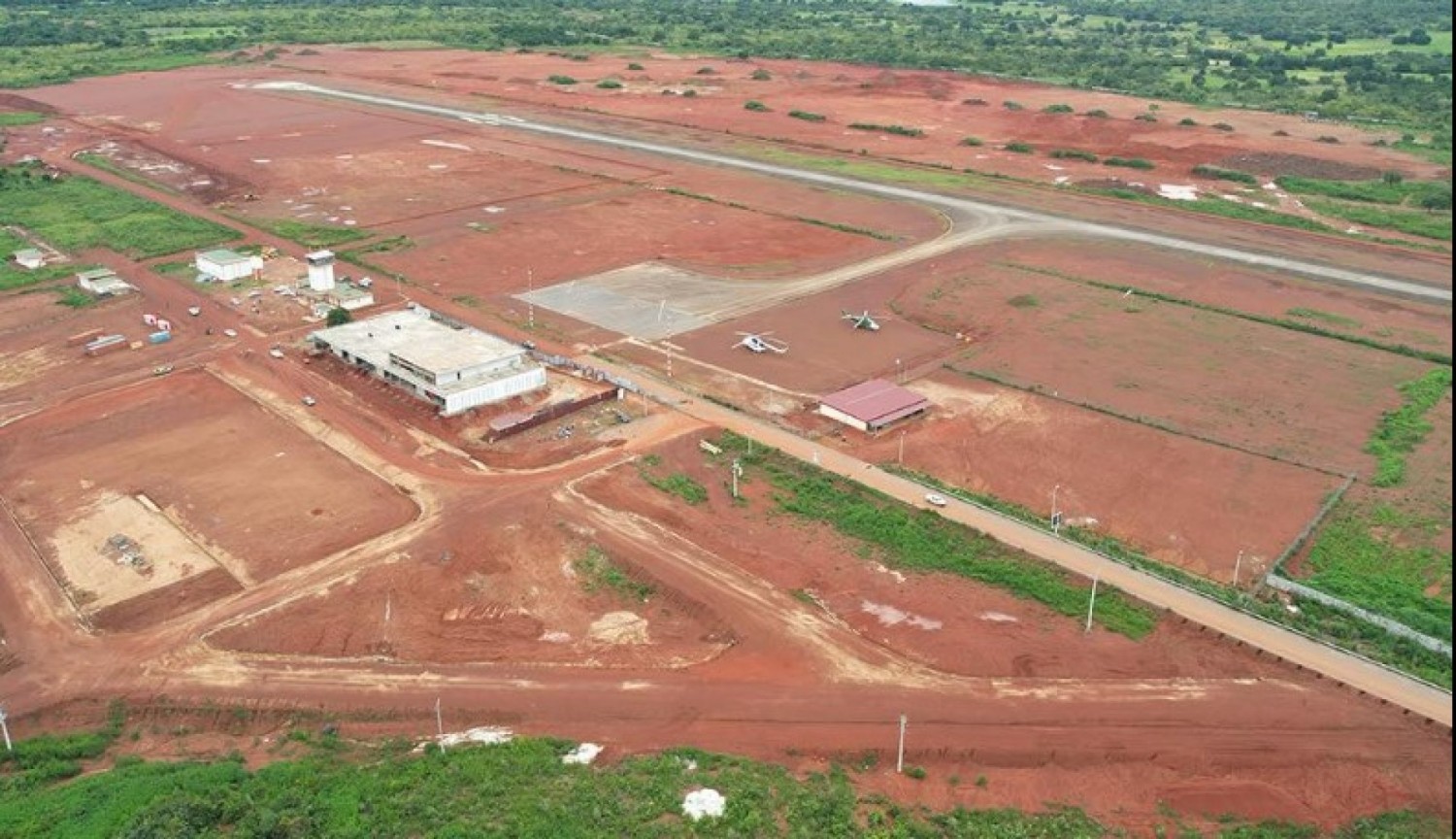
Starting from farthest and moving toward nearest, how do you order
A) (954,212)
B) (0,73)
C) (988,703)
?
(0,73), (954,212), (988,703)

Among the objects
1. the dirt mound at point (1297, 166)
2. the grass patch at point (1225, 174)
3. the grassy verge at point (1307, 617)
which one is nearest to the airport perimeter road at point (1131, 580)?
the grassy verge at point (1307, 617)

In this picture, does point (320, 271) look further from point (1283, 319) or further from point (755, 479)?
point (1283, 319)

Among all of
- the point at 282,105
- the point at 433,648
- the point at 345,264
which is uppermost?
the point at 282,105

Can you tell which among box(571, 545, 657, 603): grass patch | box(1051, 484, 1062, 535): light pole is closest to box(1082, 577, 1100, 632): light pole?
box(1051, 484, 1062, 535): light pole

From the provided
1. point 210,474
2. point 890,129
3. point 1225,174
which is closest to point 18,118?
point 890,129

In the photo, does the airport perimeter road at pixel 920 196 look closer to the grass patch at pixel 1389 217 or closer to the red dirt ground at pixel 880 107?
the red dirt ground at pixel 880 107

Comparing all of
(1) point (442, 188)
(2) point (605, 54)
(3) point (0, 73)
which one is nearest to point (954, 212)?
(1) point (442, 188)

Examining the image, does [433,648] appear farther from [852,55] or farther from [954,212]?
[852,55]
